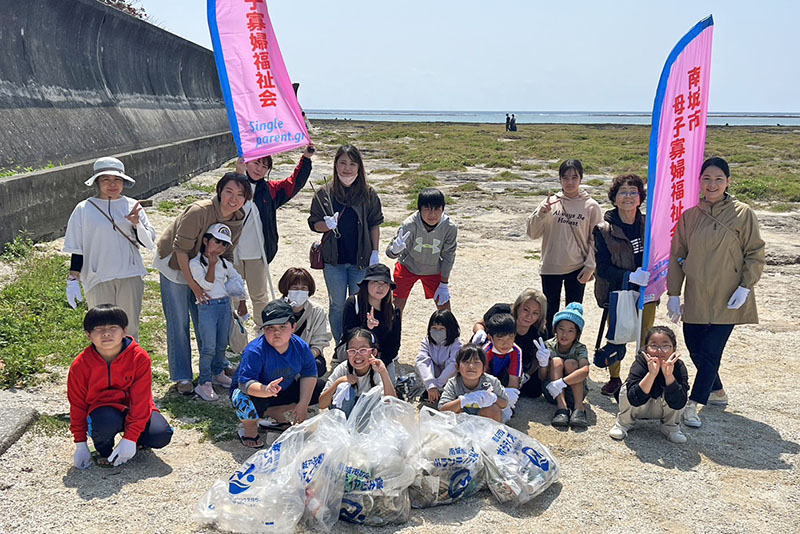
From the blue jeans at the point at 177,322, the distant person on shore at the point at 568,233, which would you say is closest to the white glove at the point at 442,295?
the distant person on shore at the point at 568,233

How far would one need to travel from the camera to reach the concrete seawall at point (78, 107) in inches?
325

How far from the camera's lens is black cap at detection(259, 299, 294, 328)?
4137 millimetres

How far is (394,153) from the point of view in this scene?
29172 millimetres

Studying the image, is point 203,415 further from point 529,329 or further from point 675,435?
point 675,435

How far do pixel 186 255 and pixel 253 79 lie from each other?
5.01ft

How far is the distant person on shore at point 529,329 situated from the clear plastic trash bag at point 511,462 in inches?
46.4

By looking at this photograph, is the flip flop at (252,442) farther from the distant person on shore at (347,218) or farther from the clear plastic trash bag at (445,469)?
the distant person on shore at (347,218)

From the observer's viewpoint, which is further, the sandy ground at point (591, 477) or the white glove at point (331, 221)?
the white glove at point (331, 221)

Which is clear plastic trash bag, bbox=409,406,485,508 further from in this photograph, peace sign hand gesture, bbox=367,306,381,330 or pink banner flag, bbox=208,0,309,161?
pink banner flag, bbox=208,0,309,161

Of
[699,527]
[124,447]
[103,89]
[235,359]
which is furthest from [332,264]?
[103,89]

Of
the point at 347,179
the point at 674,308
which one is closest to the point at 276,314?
the point at 347,179

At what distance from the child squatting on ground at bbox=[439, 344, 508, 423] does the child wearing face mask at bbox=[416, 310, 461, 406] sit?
0.36 metres

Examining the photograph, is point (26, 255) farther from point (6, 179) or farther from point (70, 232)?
point (70, 232)

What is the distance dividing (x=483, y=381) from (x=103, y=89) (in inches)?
410
